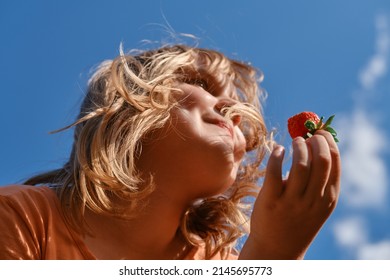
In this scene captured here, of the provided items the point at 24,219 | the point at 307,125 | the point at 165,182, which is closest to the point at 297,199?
the point at 307,125

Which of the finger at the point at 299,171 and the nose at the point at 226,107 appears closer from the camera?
the finger at the point at 299,171

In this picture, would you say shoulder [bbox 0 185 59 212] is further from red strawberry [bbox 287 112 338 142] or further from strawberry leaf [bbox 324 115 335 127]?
strawberry leaf [bbox 324 115 335 127]

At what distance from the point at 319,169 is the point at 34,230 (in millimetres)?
1313

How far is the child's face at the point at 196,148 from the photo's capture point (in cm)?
277

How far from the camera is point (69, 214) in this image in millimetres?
2658

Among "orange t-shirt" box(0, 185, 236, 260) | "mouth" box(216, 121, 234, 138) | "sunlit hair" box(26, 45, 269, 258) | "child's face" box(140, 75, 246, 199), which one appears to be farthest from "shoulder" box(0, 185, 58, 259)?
"mouth" box(216, 121, 234, 138)

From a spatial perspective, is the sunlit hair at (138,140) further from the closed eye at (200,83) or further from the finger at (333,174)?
the finger at (333,174)

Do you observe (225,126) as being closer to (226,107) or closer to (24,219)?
(226,107)

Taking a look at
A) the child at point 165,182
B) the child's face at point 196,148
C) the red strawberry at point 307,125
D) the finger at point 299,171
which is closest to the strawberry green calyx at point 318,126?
the red strawberry at point 307,125

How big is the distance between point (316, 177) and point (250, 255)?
0.43 m

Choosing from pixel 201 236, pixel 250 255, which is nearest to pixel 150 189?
pixel 201 236

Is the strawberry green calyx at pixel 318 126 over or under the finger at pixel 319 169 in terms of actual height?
over

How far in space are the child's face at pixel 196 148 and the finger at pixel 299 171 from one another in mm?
720
